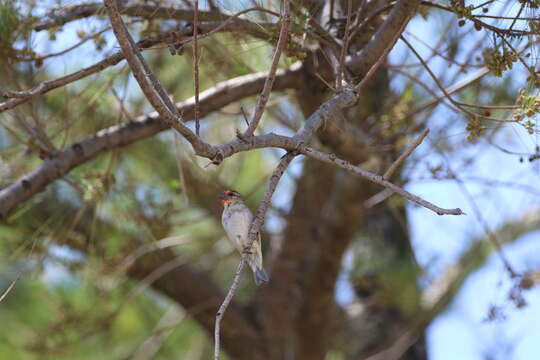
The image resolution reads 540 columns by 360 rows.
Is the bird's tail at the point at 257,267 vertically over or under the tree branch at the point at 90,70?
under

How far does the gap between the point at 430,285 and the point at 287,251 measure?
3.42 ft

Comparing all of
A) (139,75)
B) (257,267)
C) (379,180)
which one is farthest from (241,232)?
→ (139,75)

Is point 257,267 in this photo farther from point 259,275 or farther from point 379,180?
point 379,180

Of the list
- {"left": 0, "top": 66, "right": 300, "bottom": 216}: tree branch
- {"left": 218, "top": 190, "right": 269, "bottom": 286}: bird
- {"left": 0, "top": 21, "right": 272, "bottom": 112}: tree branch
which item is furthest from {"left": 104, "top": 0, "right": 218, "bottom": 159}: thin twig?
{"left": 0, "top": 66, "right": 300, "bottom": 216}: tree branch

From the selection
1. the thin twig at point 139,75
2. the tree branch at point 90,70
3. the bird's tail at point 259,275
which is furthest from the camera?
Answer: the bird's tail at point 259,275

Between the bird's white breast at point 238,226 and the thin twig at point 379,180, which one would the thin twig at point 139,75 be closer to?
the thin twig at point 379,180

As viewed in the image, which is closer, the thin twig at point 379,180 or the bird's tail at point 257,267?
the thin twig at point 379,180

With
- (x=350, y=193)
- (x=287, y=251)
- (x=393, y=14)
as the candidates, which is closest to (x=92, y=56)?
(x=393, y=14)

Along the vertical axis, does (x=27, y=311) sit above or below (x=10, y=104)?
above

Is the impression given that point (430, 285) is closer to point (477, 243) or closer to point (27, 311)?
point (477, 243)

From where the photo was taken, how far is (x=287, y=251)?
394 cm

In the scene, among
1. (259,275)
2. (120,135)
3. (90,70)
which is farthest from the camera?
(120,135)

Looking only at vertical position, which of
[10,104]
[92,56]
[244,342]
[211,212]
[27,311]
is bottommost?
[10,104]

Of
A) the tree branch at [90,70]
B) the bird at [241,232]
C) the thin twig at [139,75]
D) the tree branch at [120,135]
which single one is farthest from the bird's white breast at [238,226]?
the thin twig at [139,75]
